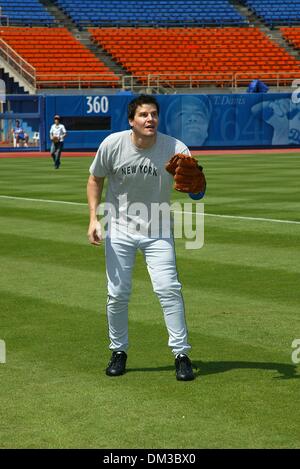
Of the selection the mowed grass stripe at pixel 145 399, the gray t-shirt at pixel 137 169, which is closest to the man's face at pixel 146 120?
the gray t-shirt at pixel 137 169

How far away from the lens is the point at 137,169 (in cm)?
768

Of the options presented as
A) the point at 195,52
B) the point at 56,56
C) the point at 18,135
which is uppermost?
the point at 195,52

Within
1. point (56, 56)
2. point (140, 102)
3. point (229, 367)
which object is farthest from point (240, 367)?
point (56, 56)

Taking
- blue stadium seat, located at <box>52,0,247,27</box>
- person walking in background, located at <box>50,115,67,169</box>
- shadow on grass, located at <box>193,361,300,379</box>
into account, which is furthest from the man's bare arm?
blue stadium seat, located at <box>52,0,247,27</box>

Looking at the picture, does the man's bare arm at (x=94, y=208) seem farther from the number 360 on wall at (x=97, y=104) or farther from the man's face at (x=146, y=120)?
the number 360 on wall at (x=97, y=104)

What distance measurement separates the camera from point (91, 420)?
6.58m

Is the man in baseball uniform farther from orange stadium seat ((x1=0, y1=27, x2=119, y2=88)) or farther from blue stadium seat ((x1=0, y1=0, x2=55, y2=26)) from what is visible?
blue stadium seat ((x1=0, y1=0, x2=55, y2=26))

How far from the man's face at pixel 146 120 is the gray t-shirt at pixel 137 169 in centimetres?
18

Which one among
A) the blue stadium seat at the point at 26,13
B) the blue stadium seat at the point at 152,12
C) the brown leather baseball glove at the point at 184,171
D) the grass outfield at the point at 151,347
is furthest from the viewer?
the blue stadium seat at the point at 152,12

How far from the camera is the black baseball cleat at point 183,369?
7.64 metres

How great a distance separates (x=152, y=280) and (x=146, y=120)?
4.06ft

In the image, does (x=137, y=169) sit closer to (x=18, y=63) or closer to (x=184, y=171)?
(x=184, y=171)

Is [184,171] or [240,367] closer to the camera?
[184,171]
